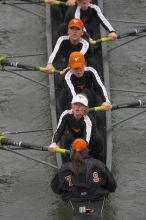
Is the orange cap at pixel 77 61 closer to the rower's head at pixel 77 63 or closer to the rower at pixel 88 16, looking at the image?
the rower's head at pixel 77 63

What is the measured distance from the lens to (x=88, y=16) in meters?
15.4

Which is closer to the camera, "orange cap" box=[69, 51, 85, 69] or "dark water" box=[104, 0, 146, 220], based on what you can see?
"orange cap" box=[69, 51, 85, 69]

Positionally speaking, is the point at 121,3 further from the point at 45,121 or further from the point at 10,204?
the point at 10,204

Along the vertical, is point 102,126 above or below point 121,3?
below

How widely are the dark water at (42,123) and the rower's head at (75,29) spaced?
79.6 inches

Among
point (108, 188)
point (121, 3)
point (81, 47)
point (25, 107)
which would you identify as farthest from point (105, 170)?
point (121, 3)

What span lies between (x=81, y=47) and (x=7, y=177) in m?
2.39

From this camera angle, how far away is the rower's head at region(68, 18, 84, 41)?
13.3 meters

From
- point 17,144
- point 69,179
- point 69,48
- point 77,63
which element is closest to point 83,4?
point 69,48

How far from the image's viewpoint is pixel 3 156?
46.5 feet

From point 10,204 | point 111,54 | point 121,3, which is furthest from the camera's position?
point 121,3

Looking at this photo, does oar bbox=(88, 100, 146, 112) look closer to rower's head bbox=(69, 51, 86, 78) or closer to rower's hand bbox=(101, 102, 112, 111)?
rower's hand bbox=(101, 102, 112, 111)

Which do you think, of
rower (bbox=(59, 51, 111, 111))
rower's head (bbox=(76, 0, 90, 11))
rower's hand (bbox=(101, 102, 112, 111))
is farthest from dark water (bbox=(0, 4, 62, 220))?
rower's head (bbox=(76, 0, 90, 11))

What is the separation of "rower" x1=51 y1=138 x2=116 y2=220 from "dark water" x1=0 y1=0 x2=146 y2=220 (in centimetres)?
164
